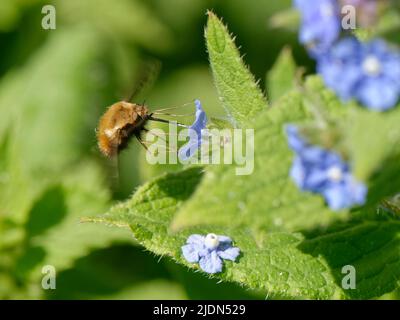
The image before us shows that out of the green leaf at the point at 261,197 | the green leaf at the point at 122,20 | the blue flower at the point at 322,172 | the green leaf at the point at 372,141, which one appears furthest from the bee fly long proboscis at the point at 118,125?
the green leaf at the point at 122,20

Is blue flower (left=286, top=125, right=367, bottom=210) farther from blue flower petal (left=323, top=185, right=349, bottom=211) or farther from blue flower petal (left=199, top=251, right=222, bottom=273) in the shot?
blue flower petal (left=199, top=251, right=222, bottom=273)

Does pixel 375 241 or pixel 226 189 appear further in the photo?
pixel 375 241

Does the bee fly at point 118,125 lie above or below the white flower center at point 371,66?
above

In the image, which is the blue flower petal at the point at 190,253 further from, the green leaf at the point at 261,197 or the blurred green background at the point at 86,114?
the blurred green background at the point at 86,114

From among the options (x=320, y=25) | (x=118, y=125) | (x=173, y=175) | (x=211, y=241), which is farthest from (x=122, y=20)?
(x=320, y=25)

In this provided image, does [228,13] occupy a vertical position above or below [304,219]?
above
